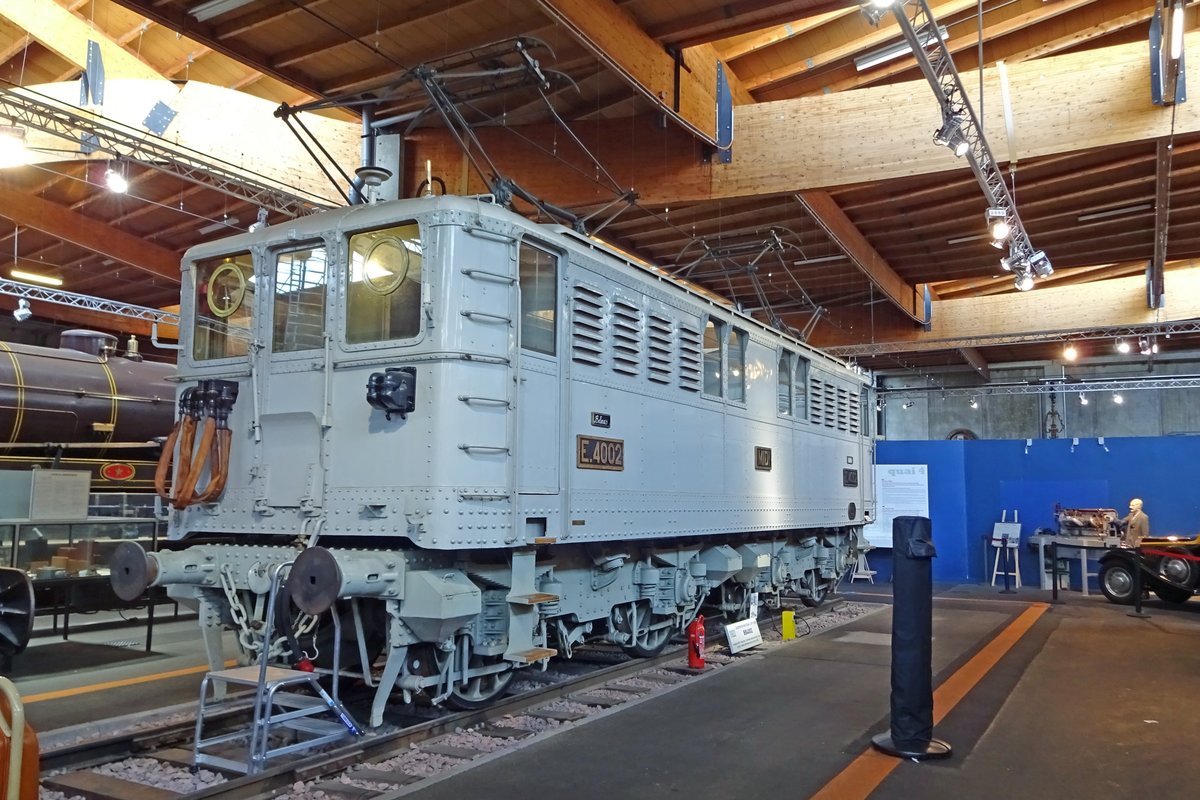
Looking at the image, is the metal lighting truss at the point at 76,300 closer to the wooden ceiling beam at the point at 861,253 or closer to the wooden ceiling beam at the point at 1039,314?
the wooden ceiling beam at the point at 861,253

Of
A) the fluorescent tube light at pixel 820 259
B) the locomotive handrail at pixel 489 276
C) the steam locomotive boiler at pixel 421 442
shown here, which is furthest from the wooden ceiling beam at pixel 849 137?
the locomotive handrail at pixel 489 276

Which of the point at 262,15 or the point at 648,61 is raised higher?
the point at 262,15

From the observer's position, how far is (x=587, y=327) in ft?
23.5

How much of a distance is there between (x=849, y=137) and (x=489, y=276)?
20.5ft

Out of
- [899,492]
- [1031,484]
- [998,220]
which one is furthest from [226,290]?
[1031,484]

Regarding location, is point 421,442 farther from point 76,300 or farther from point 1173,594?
point 1173,594

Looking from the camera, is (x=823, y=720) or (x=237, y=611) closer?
(x=237, y=611)

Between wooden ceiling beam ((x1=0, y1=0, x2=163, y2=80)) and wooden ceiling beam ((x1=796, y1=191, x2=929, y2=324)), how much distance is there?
28.7ft

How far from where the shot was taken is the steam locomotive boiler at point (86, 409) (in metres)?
10.6

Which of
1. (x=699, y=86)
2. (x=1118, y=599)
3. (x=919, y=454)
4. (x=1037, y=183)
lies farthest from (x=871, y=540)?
(x=699, y=86)

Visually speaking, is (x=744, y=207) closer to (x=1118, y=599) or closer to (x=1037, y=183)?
(x=1037, y=183)

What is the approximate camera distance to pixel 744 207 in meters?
12.6

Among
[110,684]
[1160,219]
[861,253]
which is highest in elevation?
[1160,219]

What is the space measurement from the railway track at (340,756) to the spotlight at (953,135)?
6505 millimetres
